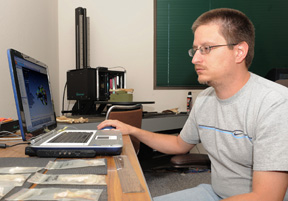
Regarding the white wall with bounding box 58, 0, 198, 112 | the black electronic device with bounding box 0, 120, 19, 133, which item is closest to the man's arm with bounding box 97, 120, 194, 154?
the black electronic device with bounding box 0, 120, 19, 133

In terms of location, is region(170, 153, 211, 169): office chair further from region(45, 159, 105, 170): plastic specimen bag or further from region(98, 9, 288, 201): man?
region(45, 159, 105, 170): plastic specimen bag

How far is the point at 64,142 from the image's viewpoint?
2.64ft

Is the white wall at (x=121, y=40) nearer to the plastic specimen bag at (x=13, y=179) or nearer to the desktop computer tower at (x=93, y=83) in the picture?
the desktop computer tower at (x=93, y=83)

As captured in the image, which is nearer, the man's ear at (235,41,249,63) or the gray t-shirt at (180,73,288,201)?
the gray t-shirt at (180,73,288,201)

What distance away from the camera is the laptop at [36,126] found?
739 millimetres

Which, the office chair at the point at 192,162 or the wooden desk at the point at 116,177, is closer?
the wooden desk at the point at 116,177

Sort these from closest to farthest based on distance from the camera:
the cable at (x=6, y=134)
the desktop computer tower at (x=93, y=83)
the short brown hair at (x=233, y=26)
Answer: the short brown hair at (x=233, y=26) < the cable at (x=6, y=134) < the desktop computer tower at (x=93, y=83)

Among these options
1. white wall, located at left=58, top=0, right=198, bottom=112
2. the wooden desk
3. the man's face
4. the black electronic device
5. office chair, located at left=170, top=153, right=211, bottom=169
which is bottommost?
office chair, located at left=170, top=153, right=211, bottom=169

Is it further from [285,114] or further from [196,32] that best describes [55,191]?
[196,32]

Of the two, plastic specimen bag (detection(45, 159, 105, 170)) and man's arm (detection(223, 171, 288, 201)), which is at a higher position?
plastic specimen bag (detection(45, 159, 105, 170))

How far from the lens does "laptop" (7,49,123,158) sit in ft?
2.42

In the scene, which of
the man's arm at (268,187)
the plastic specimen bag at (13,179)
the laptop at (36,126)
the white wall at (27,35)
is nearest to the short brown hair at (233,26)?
the man's arm at (268,187)

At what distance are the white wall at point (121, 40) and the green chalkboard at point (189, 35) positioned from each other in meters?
0.12

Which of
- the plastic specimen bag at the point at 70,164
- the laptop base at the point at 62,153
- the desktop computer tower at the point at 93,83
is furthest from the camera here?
the desktop computer tower at the point at 93,83
